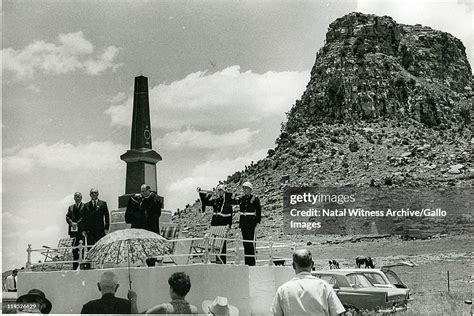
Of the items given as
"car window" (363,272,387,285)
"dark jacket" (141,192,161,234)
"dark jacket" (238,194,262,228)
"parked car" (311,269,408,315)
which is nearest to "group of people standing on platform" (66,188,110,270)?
"dark jacket" (141,192,161,234)

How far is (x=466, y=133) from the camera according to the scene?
256 feet

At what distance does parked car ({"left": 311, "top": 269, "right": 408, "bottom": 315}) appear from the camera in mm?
14766

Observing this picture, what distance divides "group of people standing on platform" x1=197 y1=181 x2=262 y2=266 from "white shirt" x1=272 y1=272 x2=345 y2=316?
740cm

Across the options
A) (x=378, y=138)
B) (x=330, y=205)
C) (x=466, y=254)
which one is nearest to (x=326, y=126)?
(x=378, y=138)

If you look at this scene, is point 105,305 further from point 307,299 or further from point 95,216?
point 95,216

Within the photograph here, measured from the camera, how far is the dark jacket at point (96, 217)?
13727 mm

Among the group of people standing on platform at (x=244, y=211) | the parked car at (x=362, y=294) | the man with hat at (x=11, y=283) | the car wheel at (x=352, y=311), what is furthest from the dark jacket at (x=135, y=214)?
the man with hat at (x=11, y=283)

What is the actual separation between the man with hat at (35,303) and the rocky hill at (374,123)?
118 ft

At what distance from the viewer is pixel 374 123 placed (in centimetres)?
7844

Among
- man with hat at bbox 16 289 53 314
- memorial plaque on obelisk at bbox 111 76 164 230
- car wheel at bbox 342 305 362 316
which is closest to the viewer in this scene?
man with hat at bbox 16 289 53 314

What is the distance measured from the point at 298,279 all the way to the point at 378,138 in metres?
67.2

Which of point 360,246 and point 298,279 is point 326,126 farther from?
point 298,279

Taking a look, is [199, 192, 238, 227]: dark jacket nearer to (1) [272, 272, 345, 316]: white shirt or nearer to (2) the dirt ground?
(2) the dirt ground

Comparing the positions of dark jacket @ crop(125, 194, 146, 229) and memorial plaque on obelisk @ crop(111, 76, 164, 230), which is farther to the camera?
memorial plaque on obelisk @ crop(111, 76, 164, 230)
